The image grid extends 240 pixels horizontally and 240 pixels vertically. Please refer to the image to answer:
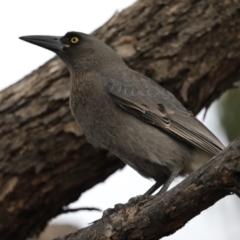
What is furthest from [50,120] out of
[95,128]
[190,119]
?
[190,119]

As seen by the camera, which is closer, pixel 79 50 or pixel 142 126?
pixel 142 126

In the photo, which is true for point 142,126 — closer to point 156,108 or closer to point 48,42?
point 156,108

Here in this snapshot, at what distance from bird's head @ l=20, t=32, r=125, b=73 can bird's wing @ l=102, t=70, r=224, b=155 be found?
1.20ft

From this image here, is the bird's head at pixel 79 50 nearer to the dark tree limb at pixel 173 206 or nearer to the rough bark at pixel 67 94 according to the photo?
the rough bark at pixel 67 94

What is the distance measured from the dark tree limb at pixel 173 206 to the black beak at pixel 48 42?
222 cm

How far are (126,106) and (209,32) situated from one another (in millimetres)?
1642

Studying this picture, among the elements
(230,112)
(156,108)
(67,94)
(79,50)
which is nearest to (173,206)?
(156,108)

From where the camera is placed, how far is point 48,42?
22.9 ft

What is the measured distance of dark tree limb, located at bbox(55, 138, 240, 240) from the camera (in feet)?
13.8

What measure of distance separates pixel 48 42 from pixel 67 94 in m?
0.54

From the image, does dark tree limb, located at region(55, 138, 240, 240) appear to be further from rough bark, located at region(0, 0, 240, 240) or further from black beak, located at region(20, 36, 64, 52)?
black beak, located at region(20, 36, 64, 52)

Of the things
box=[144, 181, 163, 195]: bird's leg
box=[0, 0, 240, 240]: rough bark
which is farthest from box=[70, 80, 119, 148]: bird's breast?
box=[0, 0, 240, 240]: rough bark

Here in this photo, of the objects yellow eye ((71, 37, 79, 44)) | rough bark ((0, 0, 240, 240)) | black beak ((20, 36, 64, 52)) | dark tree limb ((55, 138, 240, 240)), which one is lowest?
dark tree limb ((55, 138, 240, 240))

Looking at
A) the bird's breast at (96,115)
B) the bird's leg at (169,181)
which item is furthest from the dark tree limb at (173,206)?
the bird's breast at (96,115)
